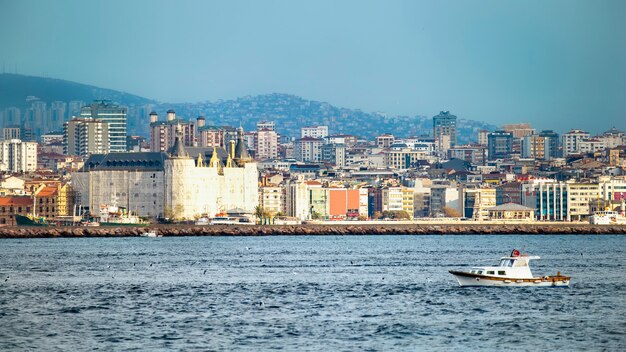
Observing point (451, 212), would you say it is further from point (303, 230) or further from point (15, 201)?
point (15, 201)

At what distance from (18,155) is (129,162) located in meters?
74.8

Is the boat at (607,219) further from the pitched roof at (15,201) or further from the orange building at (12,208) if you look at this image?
the pitched roof at (15,201)

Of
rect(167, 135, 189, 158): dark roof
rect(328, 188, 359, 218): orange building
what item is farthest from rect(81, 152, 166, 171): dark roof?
rect(328, 188, 359, 218): orange building

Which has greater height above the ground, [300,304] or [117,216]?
[117,216]

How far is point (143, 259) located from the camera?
211 ft

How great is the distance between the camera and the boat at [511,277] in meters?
45.2

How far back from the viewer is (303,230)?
103062 millimetres

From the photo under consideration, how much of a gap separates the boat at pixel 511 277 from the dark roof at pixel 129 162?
72.7m

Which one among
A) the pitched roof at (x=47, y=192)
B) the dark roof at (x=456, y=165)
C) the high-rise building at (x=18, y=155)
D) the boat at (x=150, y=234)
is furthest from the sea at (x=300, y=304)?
the dark roof at (x=456, y=165)

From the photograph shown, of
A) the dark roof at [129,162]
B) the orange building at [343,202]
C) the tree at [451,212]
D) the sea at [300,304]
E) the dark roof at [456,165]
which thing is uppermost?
the dark roof at [456,165]

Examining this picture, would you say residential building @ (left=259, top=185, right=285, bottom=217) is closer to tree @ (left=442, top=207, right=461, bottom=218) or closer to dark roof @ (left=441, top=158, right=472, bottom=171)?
tree @ (left=442, top=207, right=461, bottom=218)

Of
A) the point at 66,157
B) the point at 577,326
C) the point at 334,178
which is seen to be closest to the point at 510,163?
the point at 334,178

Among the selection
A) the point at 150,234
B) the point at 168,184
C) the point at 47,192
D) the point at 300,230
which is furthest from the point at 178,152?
the point at 150,234

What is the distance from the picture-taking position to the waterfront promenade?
9744cm
